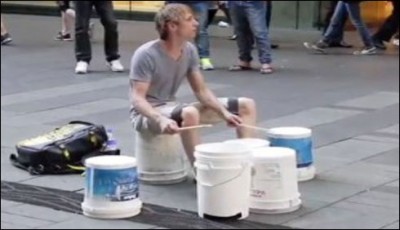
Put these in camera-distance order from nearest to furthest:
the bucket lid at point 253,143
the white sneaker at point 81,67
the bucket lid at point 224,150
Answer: the bucket lid at point 224,150 → the bucket lid at point 253,143 → the white sneaker at point 81,67

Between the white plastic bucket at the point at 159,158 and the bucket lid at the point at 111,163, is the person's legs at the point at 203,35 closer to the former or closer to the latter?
the white plastic bucket at the point at 159,158

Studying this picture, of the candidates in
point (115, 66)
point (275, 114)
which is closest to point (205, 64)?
point (115, 66)

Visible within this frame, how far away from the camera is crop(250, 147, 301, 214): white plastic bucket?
231 inches

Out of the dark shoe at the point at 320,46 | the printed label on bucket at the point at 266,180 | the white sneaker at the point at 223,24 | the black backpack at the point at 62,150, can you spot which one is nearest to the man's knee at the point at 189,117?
the printed label on bucket at the point at 266,180

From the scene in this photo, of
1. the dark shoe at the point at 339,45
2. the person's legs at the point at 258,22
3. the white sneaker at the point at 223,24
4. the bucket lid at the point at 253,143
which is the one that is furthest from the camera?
the white sneaker at the point at 223,24

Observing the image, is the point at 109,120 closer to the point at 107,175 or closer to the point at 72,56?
the point at 107,175

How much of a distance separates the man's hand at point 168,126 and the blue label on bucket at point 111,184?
464mm

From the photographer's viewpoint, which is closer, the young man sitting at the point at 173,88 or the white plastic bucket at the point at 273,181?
the white plastic bucket at the point at 273,181

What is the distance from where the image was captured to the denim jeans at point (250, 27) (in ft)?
38.0

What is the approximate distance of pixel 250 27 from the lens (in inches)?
464

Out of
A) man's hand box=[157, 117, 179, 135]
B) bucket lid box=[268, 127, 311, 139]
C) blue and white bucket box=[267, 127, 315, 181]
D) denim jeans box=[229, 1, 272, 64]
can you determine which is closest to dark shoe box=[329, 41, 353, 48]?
denim jeans box=[229, 1, 272, 64]

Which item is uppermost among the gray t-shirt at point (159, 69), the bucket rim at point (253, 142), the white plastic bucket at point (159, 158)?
the gray t-shirt at point (159, 69)

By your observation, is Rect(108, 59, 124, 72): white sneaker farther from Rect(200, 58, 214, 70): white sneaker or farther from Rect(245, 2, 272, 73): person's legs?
Rect(245, 2, 272, 73): person's legs

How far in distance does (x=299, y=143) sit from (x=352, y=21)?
748 cm
